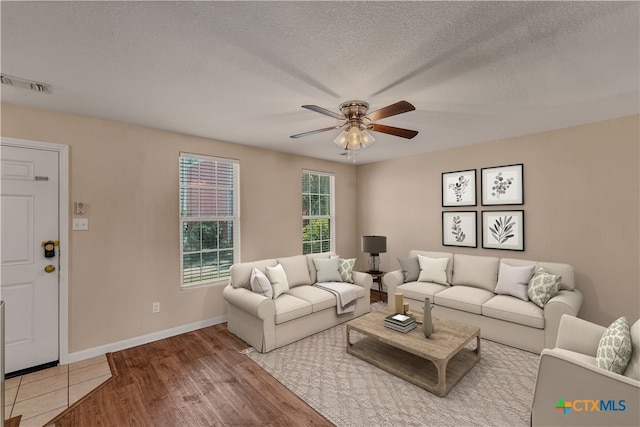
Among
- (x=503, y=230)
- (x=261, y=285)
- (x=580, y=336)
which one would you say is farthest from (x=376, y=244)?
(x=580, y=336)

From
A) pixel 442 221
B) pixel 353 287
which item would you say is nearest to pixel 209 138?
pixel 353 287

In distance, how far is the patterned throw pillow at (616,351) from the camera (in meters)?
1.62

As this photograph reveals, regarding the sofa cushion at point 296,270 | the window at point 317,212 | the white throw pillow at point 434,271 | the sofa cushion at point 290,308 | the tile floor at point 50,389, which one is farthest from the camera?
the window at point 317,212

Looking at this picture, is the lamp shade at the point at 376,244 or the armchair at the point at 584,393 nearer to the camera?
the armchair at the point at 584,393

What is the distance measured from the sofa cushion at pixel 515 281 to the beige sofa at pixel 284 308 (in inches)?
66.6

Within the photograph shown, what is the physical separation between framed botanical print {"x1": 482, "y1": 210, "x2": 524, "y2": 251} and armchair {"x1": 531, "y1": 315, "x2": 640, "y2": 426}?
218cm

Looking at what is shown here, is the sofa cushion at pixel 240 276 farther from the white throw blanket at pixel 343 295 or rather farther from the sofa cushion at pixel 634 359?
the sofa cushion at pixel 634 359

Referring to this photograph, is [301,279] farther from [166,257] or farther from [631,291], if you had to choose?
[631,291]

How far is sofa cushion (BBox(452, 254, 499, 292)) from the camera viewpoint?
3686 mm

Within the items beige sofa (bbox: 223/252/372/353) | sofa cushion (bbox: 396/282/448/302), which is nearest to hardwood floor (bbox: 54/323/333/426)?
beige sofa (bbox: 223/252/372/353)

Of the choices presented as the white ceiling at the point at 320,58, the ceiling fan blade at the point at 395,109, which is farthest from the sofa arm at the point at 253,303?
the ceiling fan blade at the point at 395,109

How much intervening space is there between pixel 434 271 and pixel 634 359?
7.98 feet

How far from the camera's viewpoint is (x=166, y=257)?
3469mm

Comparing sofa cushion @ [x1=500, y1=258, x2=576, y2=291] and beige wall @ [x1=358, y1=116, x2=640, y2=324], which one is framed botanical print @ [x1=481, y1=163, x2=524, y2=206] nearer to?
beige wall @ [x1=358, y1=116, x2=640, y2=324]
